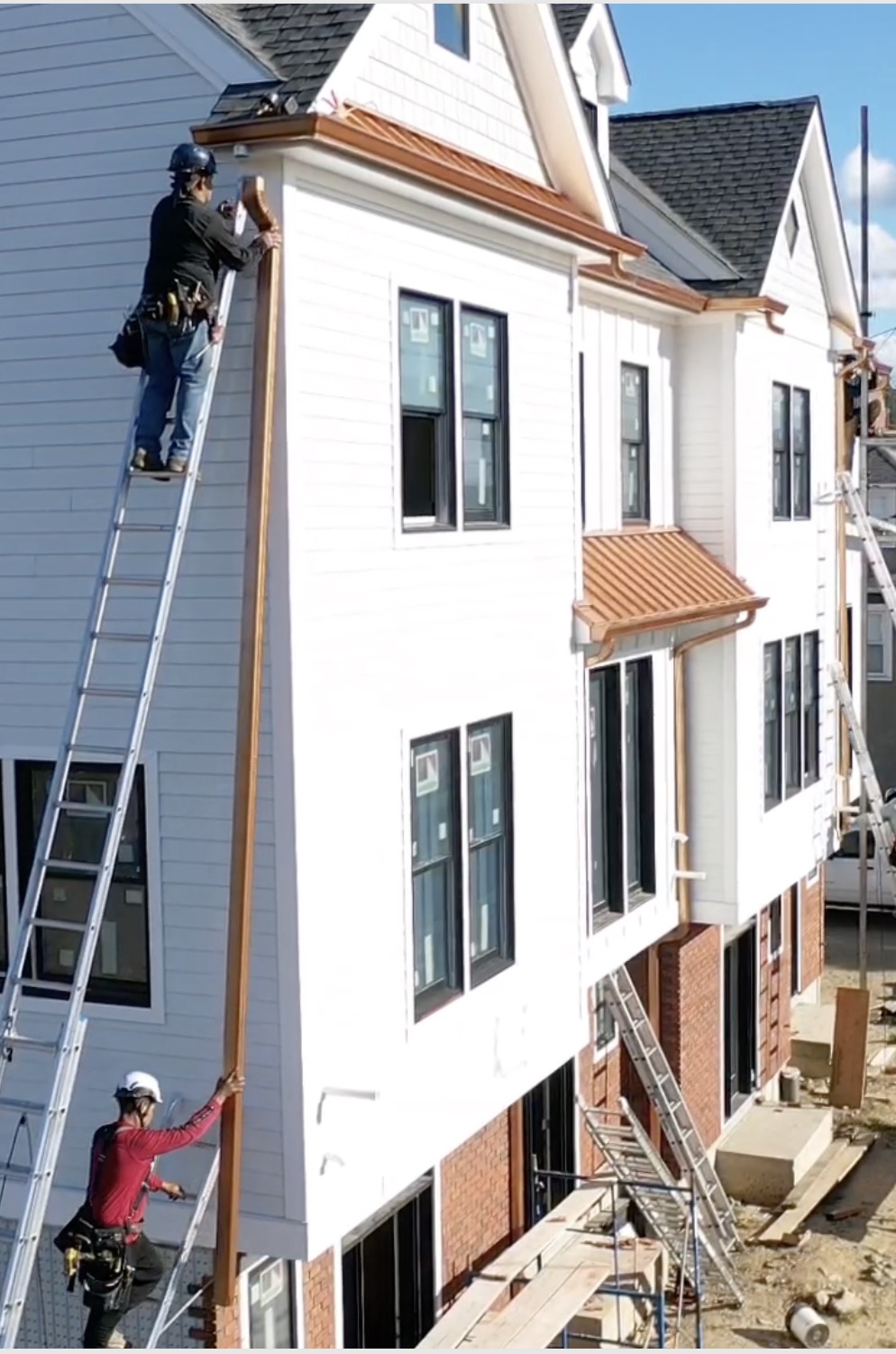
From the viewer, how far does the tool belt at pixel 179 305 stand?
28.4 feet

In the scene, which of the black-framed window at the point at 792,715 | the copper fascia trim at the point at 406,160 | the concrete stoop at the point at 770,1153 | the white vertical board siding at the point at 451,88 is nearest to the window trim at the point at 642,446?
the black-framed window at the point at 792,715

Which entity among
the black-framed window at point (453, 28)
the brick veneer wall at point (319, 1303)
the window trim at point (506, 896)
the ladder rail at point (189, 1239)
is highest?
the black-framed window at point (453, 28)

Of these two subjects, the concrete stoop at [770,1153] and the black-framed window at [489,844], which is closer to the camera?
the black-framed window at [489,844]

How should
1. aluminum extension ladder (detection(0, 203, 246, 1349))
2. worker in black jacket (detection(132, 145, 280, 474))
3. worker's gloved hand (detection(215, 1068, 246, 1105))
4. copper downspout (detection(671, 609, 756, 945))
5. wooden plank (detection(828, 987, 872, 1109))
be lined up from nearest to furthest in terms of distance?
1. aluminum extension ladder (detection(0, 203, 246, 1349))
2. worker in black jacket (detection(132, 145, 280, 474))
3. worker's gloved hand (detection(215, 1068, 246, 1105))
4. copper downspout (detection(671, 609, 756, 945))
5. wooden plank (detection(828, 987, 872, 1109))

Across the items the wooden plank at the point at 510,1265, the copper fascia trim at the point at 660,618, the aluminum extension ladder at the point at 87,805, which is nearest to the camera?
the aluminum extension ladder at the point at 87,805

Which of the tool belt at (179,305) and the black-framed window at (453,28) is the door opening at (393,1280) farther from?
the black-framed window at (453,28)

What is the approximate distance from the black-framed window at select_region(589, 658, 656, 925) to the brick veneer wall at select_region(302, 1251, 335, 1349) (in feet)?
14.4


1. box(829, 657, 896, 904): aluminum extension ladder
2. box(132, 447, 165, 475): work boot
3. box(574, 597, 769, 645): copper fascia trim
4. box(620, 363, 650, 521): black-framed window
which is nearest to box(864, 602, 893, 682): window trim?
box(829, 657, 896, 904): aluminum extension ladder

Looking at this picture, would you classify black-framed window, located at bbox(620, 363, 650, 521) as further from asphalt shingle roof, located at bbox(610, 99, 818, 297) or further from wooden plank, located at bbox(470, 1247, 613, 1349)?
wooden plank, located at bbox(470, 1247, 613, 1349)

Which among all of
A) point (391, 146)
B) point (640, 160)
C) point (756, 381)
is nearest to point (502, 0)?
point (391, 146)

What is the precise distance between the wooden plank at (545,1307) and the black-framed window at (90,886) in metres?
4.89

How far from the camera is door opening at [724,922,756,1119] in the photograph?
21.4 m

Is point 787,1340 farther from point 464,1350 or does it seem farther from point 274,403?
point 274,403

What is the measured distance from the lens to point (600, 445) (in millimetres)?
16203
